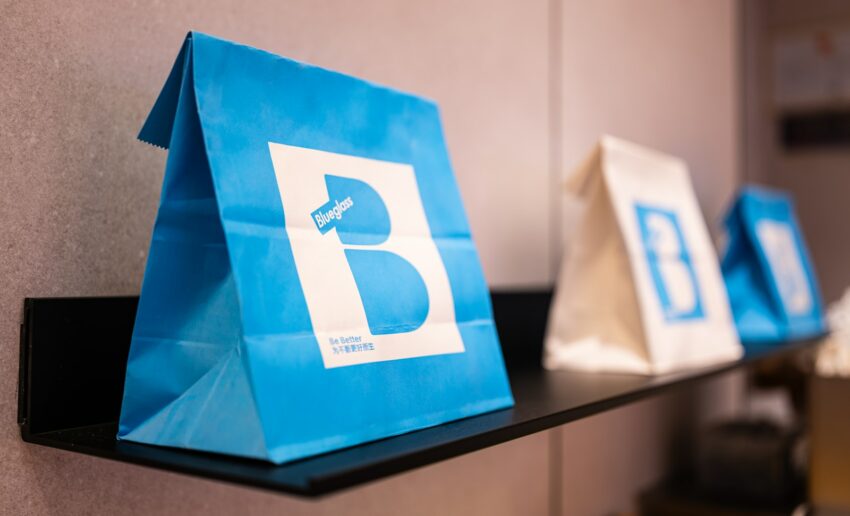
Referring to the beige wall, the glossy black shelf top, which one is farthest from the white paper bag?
the beige wall

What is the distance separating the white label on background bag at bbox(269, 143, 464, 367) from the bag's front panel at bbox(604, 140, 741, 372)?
50 centimetres

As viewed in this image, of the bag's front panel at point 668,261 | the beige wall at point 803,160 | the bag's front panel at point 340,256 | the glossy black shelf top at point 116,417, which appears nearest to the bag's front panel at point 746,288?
the bag's front panel at point 668,261

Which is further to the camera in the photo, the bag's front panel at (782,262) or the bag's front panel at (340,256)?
the bag's front panel at (782,262)

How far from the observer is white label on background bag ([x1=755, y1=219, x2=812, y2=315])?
170 cm

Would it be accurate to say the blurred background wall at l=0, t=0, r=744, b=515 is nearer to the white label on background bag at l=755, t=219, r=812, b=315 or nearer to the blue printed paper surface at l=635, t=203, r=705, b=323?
the blue printed paper surface at l=635, t=203, r=705, b=323

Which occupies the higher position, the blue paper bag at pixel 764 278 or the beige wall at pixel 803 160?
the beige wall at pixel 803 160

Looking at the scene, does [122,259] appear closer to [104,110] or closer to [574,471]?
[104,110]

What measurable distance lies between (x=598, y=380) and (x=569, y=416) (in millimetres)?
298

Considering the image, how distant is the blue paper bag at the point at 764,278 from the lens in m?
1.66

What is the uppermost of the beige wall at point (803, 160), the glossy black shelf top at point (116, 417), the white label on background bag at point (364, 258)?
the beige wall at point (803, 160)

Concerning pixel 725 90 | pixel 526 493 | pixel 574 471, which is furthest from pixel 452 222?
pixel 725 90

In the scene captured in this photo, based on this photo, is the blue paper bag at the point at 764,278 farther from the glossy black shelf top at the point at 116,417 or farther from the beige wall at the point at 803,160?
the beige wall at the point at 803,160

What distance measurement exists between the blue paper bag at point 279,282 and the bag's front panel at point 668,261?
1.67ft

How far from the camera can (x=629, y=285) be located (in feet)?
3.96
